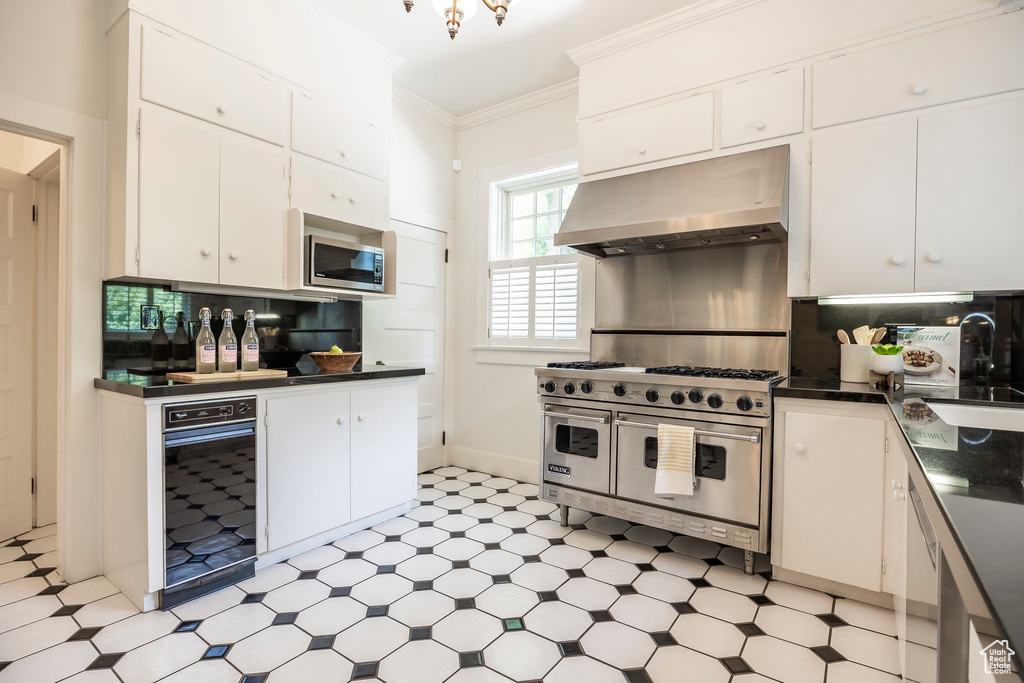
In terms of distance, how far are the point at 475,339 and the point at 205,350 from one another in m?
2.20

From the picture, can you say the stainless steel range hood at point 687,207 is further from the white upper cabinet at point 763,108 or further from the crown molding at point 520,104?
the crown molding at point 520,104

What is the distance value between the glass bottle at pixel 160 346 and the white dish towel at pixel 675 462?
263 cm

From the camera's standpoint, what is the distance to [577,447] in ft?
9.74

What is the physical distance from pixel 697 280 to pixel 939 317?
121cm

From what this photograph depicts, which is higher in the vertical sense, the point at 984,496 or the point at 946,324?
the point at 946,324

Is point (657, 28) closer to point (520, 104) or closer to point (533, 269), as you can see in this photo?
point (520, 104)

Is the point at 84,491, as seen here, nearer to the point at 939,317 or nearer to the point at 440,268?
the point at 440,268

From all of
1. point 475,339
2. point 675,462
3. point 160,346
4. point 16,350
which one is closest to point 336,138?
point 160,346

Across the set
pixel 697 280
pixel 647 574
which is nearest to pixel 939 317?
pixel 697 280

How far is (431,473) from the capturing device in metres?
4.20

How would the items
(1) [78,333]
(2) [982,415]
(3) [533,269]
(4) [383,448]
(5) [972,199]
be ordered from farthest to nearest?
(3) [533,269] < (4) [383,448] < (1) [78,333] < (5) [972,199] < (2) [982,415]

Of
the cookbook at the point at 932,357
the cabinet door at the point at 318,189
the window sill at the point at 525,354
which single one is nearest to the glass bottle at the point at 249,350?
the cabinet door at the point at 318,189

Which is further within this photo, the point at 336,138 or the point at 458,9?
the point at 336,138

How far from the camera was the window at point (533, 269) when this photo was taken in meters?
3.80
